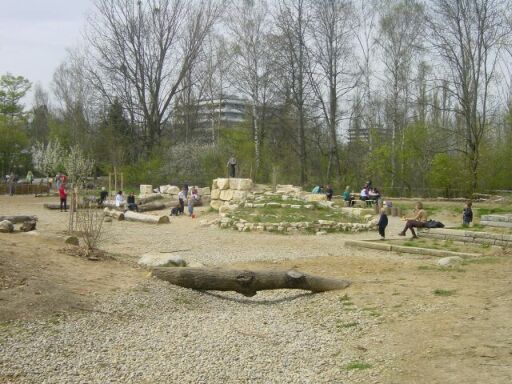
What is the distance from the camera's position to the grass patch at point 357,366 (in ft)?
18.5

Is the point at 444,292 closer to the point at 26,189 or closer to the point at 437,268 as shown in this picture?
the point at 437,268

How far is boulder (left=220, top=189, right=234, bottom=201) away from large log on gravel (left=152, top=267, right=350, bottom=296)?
57.7 ft

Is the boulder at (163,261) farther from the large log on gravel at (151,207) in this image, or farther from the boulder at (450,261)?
the large log on gravel at (151,207)

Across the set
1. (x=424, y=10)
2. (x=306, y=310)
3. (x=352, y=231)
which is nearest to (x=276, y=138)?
(x=424, y=10)

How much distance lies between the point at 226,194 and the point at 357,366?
70.9 feet

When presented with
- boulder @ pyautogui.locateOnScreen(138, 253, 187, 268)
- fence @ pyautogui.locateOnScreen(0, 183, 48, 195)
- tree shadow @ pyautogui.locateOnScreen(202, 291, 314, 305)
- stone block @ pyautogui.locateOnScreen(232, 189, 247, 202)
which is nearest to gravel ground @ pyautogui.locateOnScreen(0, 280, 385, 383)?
tree shadow @ pyautogui.locateOnScreen(202, 291, 314, 305)

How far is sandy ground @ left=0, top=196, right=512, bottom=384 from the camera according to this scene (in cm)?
559

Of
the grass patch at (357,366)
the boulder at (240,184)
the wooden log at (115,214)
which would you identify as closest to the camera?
the grass patch at (357,366)

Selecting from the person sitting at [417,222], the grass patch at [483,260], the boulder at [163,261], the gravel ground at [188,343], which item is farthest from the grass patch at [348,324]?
the person sitting at [417,222]

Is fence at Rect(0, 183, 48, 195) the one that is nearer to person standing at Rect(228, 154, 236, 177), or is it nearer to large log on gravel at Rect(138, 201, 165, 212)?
large log on gravel at Rect(138, 201, 165, 212)

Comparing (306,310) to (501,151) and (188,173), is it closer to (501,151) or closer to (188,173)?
(501,151)

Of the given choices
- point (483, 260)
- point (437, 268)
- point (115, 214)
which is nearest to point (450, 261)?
point (483, 260)

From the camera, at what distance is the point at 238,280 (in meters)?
8.84

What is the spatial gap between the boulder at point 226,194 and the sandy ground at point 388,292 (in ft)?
38.5
